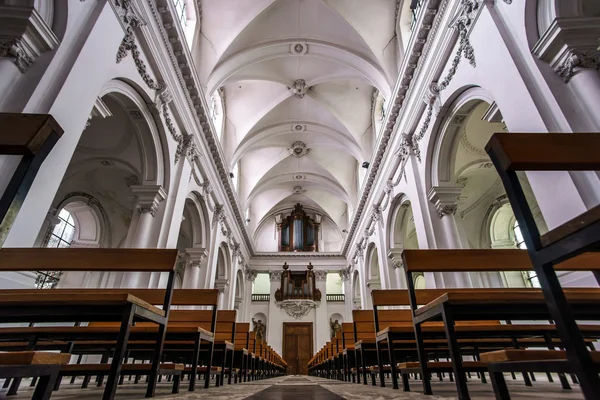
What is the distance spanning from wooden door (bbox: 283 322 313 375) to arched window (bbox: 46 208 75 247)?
439 inches

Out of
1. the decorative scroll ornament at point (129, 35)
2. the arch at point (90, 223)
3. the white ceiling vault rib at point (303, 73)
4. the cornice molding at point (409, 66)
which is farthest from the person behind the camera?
the arch at point (90, 223)

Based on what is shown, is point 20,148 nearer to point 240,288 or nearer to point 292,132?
point 292,132

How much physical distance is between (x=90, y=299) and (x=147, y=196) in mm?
5002

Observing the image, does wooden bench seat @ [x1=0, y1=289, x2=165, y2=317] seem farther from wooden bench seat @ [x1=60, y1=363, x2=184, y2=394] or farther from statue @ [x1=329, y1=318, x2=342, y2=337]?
statue @ [x1=329, y1=318, x2=342, y2=337]

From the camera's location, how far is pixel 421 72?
22.0ft

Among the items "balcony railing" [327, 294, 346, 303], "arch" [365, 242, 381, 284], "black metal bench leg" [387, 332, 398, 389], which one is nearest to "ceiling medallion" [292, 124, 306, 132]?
"arch" [365, 242, 381, 284]

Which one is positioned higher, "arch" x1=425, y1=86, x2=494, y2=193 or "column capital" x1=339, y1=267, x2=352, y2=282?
"column capital" x1=339, y1=267, x2=352, y2=282

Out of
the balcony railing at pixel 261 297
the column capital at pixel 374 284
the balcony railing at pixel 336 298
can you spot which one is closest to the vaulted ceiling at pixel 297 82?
the balcony railing at pixel 261 297

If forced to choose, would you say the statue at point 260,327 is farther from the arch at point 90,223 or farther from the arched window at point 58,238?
the arched window at point 58,238

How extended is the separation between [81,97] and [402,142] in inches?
254

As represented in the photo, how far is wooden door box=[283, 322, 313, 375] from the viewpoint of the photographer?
54.3ft

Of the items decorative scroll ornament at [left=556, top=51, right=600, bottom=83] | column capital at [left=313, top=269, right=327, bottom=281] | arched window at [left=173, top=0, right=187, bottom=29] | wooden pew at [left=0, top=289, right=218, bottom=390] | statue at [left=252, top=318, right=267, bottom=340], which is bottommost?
wooden pew at [left=0, top=289, right=218, bottom=390]

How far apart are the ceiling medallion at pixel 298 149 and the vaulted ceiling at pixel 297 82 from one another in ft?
0.16

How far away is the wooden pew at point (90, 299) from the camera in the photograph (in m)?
1.67
